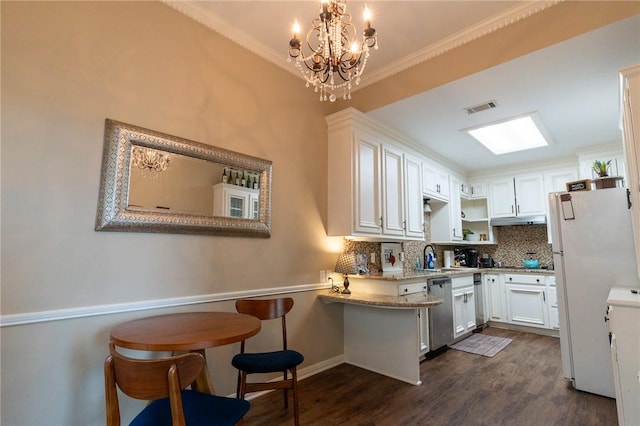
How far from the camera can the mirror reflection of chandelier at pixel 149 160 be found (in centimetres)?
202

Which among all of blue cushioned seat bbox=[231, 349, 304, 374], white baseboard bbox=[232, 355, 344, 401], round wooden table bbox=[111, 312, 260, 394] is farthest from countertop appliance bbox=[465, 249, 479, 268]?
round wooden table bbox=[111, 312, 260, 394]

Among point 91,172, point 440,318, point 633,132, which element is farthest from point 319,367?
point 633,132

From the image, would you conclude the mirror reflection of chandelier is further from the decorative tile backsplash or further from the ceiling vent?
the decorative tile backsplash

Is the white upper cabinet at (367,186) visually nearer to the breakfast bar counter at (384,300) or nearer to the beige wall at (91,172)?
the breakfast bar counter at (384,300)

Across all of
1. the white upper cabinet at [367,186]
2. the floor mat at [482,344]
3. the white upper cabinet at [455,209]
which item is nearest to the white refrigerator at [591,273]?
the floor mat at [482,344]

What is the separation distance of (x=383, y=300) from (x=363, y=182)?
1275 millimetres

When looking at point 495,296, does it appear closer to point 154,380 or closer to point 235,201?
point 235,201

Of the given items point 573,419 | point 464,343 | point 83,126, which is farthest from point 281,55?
point 464,343

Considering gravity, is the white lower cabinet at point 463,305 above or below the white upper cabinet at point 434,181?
below

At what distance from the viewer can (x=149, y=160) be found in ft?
6.84

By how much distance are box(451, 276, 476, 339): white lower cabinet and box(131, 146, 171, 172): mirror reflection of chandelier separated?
3.69 m

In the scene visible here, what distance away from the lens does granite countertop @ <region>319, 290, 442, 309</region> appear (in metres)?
2.63

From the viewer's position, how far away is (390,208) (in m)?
3.67

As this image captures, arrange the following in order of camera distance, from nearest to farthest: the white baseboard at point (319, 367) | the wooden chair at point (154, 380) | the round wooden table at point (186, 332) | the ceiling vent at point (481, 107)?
the wooden chair at point (154, 380) → the round wooden table at point (186, 332) → the white baseboard at point (319, 367) → the ceiling vent at point (481, 107)
